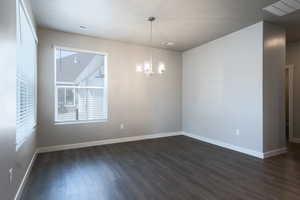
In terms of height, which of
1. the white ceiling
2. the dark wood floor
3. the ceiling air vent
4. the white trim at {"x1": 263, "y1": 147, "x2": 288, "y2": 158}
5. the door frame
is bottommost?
the dark wood floor

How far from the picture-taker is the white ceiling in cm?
291

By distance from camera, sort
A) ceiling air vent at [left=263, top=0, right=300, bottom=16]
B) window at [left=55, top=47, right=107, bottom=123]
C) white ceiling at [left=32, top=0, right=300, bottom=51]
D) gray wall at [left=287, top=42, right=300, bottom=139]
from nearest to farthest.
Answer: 1. ceiling air vent at [left=263, top=0, right=300, bottom=16]
2. white ceiling at [left=32, top=0, right=300, bottom=51]
3. window at [left=55, top=47, right=107, bottom=123]
4. gray wall at [left=287, top=42, right=300, bottom=139]

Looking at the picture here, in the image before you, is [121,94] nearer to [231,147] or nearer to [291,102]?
[231,147]

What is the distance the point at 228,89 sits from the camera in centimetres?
424

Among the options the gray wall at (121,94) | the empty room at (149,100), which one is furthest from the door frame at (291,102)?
the gray wall at (121,94)

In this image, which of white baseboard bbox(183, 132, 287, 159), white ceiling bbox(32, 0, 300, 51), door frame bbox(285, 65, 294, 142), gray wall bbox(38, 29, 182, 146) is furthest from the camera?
door frame bbox(285, 65, 294, 142)

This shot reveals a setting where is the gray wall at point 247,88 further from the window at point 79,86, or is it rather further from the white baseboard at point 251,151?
the window at point 79,86

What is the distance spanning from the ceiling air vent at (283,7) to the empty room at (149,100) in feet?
0.12

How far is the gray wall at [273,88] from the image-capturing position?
140 inches

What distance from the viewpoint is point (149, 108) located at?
531 cm

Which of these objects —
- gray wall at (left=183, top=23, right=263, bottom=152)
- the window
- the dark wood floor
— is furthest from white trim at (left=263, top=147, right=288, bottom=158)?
the window

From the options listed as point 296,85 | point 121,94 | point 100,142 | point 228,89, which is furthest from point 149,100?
point 296,85

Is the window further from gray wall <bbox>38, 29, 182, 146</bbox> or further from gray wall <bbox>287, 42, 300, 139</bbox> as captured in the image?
gray wall <bbox>287, 42, 300, 139</bbox>

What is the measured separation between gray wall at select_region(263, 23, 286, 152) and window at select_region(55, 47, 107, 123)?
3934 millimetres
